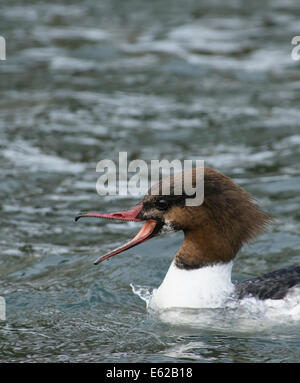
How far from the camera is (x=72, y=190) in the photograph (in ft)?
35.6

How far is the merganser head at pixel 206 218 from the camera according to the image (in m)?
6.70

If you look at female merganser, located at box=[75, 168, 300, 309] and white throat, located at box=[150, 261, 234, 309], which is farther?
white throat, located at box=[150, 261, 234, 309]

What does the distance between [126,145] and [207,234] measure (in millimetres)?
5964

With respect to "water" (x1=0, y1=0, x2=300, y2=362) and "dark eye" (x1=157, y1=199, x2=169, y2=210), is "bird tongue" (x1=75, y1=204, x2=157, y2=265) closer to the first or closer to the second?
"dark eye" (x1=157, y1=199, x2=169, y2=210)

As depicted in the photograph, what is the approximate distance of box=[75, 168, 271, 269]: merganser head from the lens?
670cm

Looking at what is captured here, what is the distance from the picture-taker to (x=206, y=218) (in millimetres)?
6766

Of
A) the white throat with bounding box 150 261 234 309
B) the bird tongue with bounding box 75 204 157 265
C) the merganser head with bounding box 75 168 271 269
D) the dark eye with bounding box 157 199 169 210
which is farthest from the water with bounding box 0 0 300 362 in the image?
the dark eye with bounding box 157 199 169 210

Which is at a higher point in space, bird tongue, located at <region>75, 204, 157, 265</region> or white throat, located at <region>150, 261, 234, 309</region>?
bird tongue, located at <region>75, 204, 157, 265</region>

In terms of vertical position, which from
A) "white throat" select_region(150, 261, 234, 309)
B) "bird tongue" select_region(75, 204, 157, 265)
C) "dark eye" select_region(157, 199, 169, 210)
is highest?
"dark eye" select_region(157, 199, 169, 210)

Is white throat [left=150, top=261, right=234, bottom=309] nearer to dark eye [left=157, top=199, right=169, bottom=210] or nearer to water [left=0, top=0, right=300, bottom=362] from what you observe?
water [left=0, top=0, right=300, bottom=362]

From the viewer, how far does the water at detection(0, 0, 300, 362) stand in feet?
22.0

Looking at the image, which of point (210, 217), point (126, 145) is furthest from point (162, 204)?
point (126, 145)
